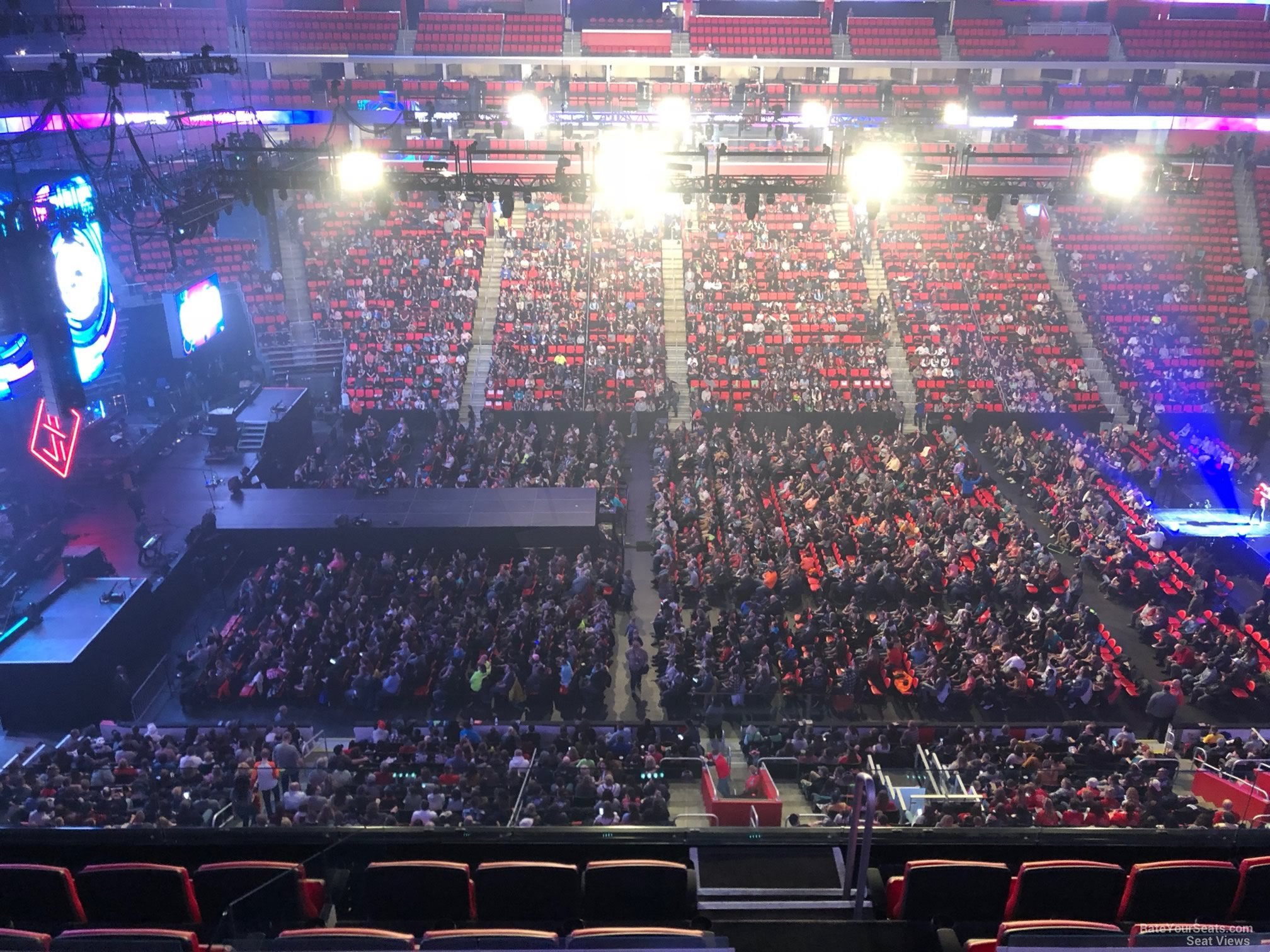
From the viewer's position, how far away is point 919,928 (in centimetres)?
533

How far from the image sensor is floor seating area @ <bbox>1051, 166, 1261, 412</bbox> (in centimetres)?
2459

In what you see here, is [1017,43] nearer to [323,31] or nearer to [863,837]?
[323,31]

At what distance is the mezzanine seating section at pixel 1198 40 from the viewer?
34.8 meters

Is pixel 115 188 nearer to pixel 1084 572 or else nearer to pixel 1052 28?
pixel 1084 572

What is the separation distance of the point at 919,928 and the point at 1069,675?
9486 mm

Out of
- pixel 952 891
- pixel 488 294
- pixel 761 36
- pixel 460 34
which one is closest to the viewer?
pixel 952 891

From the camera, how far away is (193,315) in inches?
839

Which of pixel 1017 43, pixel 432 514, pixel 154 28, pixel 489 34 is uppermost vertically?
pixel 489 34

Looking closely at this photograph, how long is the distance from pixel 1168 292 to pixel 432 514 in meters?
22.3

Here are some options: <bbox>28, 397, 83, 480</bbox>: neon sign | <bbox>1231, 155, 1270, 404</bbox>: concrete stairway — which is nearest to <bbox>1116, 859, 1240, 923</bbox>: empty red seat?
Answer: <bbox>28, 397, 83, 480</bbox>: neon sign

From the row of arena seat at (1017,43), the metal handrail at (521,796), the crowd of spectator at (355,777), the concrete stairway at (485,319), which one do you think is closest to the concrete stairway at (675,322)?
the concrete stairway at (485,319)

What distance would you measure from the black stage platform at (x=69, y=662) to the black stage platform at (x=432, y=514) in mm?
2990

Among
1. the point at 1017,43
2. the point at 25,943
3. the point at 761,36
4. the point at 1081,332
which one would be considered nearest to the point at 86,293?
the point at 25,943

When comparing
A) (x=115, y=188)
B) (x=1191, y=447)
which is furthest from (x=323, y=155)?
(x=1191, y=447)
